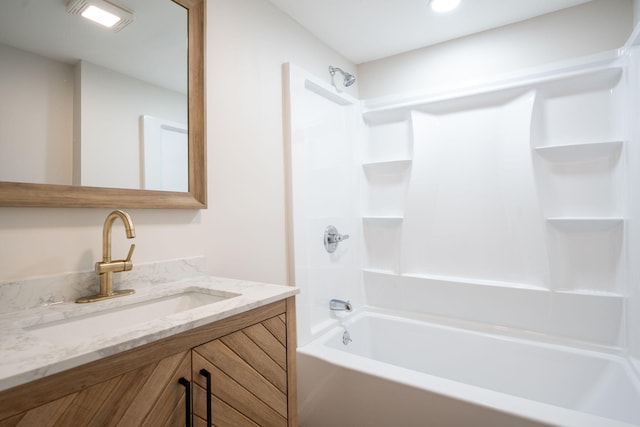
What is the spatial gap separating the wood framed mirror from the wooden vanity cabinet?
23.9 inches

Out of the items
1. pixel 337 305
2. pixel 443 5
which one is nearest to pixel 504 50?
pixel 443 5

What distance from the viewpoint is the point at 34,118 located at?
0.99 m

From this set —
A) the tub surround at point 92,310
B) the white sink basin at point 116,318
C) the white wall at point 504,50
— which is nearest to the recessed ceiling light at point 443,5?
the white wall at point 504,50

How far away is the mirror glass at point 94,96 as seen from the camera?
3.18ft

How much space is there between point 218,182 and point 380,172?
1.48 metres

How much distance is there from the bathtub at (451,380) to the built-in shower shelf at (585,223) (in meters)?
0.69

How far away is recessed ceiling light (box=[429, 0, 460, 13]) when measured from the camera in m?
1.90

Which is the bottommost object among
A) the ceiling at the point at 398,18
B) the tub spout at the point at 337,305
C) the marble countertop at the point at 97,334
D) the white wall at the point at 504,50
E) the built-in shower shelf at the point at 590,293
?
the tub spout at the point at 337,305

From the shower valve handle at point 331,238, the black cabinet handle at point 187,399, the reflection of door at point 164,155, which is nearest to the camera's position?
the black cabinet handle at point 187,399

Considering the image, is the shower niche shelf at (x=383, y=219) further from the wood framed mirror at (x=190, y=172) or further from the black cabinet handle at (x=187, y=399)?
the black cabinet handle at (x=187, y=399)

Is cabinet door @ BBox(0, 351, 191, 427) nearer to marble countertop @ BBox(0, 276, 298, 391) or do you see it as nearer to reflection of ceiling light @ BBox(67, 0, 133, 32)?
marble countertop @ BBox(0, 276, 298, 391)

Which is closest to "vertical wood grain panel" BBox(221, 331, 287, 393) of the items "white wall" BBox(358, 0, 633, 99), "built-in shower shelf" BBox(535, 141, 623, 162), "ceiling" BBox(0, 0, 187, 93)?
"ceiling" BBox(0, 0, 187, 93)

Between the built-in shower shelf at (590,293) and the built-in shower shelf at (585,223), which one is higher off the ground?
the built-in shower shelf at (585,223)

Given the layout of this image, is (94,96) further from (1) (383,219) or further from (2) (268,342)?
(1) (383,219)
